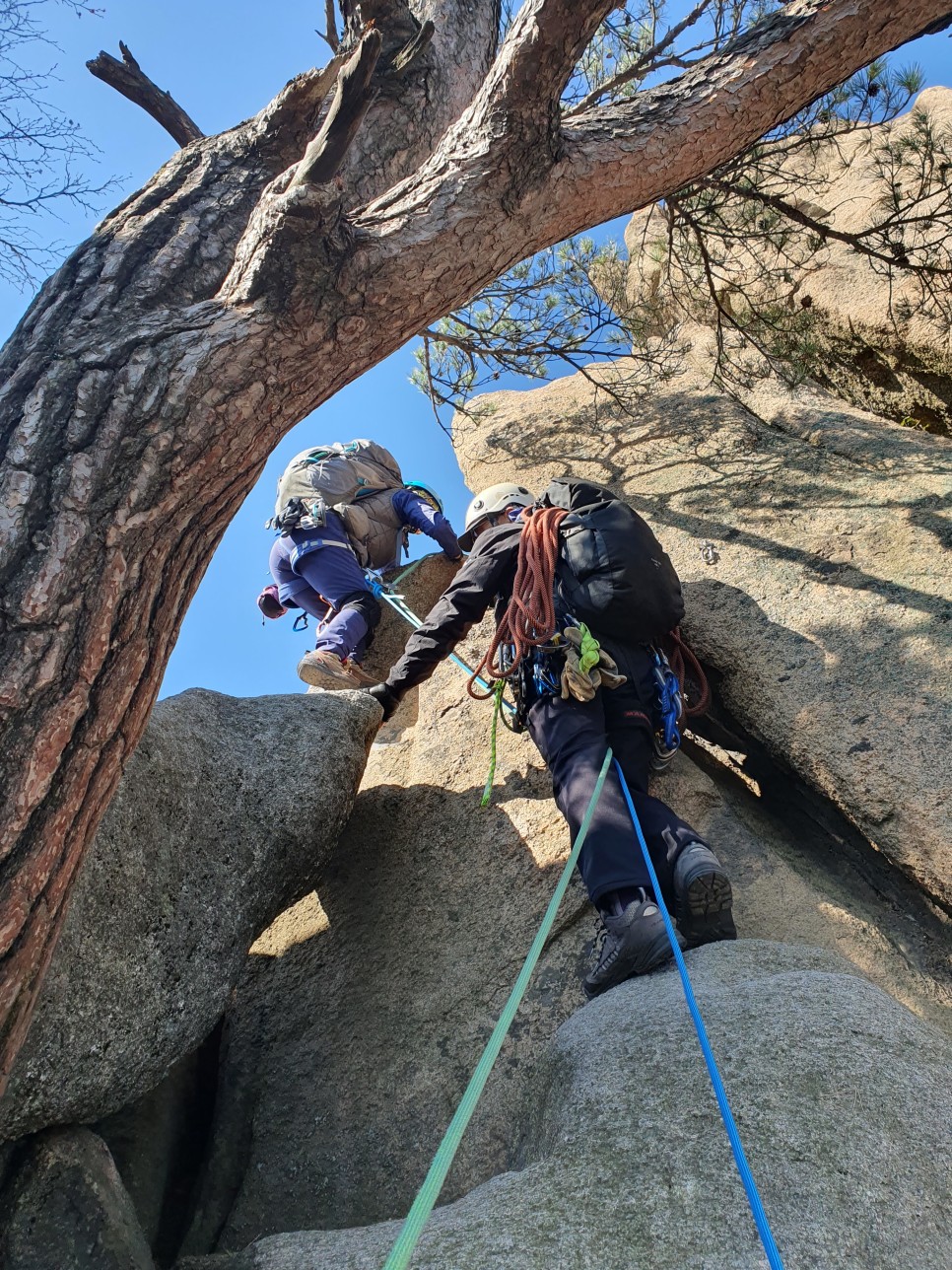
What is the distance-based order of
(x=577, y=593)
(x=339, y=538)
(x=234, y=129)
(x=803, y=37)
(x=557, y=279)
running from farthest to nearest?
(x=557, y=279) → (x=339, y=538) → (x=577, y=593) → (x=234, y=129) → (x=803, y=37)

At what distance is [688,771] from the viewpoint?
154 inches

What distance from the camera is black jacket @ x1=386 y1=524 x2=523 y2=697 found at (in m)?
3.80

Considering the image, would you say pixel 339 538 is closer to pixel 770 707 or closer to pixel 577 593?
pixel 577 593

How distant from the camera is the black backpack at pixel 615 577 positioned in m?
3.50

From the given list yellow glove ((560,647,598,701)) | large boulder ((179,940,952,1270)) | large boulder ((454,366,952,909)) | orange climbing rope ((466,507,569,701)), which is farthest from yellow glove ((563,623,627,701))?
large boulder ((179,940,952,1270))

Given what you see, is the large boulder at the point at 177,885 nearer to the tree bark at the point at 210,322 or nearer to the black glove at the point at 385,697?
the black glove at the point at 385,697

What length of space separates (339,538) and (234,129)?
9.00 ft

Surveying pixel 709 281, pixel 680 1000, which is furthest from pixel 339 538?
pixel 680 1000

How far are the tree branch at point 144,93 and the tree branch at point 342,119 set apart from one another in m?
1.36

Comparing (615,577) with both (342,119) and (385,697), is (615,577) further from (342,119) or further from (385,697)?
(342,119)

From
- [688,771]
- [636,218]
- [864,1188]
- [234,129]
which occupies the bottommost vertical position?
[864,1188]

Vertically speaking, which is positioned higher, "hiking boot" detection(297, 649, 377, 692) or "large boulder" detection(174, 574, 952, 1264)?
"hiking boot" detection(297, 649, 377, 692)

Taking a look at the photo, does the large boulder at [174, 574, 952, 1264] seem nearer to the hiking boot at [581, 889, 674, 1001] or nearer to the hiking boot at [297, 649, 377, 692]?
the hiking boot at [581, 889, 674, 1001]

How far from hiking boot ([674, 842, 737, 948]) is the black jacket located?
1428mm
